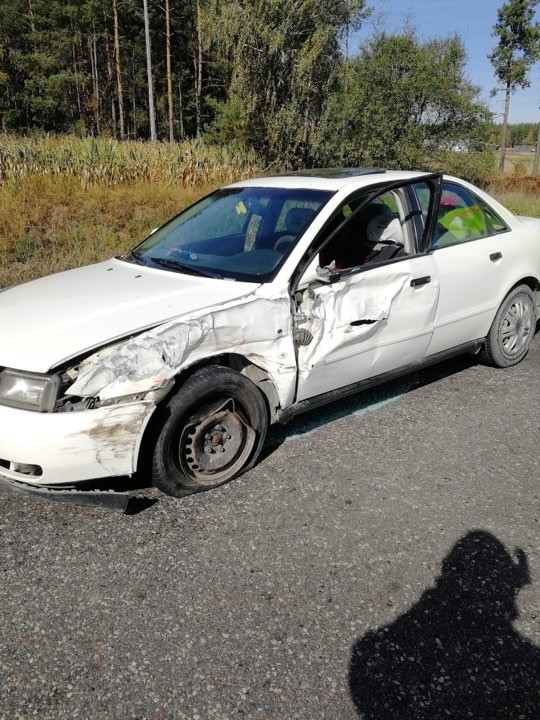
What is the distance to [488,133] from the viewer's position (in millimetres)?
25891

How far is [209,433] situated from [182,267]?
44.4 inches

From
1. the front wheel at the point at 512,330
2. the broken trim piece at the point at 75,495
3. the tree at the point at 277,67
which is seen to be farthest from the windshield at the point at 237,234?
the tree at the point at 277,67

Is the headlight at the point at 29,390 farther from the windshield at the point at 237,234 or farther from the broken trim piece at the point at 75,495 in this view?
the windshield at the point at 237,234

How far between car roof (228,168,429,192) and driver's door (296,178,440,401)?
6.0 inches

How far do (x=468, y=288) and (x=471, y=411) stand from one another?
91 cm

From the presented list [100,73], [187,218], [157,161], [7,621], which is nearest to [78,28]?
[100,73]

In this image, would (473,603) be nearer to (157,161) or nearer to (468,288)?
(468,288)

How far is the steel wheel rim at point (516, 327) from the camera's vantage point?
188 inches

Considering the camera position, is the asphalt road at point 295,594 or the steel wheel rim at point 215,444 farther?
the steel wheel rim at point 215,444

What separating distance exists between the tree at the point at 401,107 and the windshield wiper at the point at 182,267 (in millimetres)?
24012

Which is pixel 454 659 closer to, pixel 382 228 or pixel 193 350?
pixel 193 350

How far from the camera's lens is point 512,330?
4.84 metres

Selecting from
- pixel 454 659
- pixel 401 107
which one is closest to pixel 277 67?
pixel 401 107

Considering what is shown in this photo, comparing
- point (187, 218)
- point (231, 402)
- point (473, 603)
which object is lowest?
point (473, 603)
